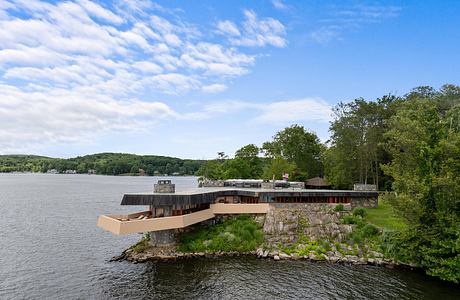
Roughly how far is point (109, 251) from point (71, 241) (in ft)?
22.7

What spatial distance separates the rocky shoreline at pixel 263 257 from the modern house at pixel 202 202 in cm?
238

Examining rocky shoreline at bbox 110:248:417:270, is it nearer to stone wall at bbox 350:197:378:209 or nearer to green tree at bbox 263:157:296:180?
stone wall at bbox 350:197:378:209

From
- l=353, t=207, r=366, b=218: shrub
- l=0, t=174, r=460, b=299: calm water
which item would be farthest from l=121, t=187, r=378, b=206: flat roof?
l=0, t=174, r=460, b=299: calm water

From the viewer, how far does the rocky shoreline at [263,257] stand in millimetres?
26609

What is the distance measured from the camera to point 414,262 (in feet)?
83.5

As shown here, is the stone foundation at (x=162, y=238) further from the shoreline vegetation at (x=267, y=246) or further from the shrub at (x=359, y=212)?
the shrub at (x=359, y=212)

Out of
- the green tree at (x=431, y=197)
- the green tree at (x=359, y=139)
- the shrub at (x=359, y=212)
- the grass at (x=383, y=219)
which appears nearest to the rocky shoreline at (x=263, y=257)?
the green tree at (x=431, y=197)

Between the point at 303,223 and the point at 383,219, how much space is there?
29.7ft

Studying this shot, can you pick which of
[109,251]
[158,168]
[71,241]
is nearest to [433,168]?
[109,251]

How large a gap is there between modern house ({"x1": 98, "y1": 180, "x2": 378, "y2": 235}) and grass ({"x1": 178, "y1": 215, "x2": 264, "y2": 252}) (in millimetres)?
1496

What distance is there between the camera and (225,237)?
98.8ft

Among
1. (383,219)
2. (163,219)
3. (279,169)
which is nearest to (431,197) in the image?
(383,219)

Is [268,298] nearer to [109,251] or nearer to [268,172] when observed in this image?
[109,251]

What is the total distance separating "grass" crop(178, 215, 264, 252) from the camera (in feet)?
95.3
